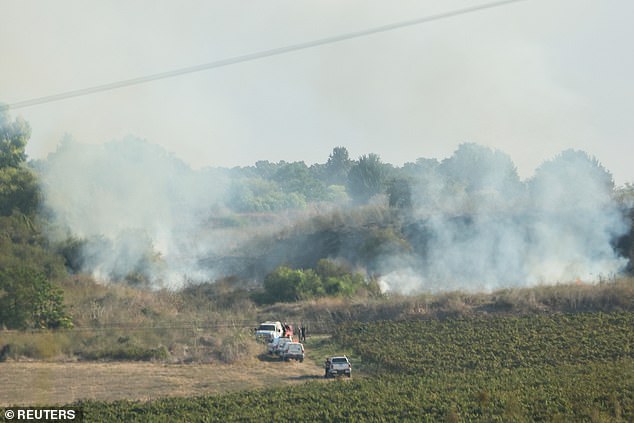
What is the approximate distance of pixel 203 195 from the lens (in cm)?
10788

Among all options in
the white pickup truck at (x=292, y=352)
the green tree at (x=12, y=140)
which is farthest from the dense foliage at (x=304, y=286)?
the green tree at (x=12, y=140)

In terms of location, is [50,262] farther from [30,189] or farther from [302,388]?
[302,388]

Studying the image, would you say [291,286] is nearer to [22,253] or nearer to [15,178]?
[22,253]

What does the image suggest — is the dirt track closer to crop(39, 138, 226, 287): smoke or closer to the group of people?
the group of people

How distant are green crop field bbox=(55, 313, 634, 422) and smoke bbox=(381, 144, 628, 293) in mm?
16391

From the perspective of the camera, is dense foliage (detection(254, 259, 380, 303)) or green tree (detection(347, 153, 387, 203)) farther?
green tree (detection(347, 153, 387, 203))

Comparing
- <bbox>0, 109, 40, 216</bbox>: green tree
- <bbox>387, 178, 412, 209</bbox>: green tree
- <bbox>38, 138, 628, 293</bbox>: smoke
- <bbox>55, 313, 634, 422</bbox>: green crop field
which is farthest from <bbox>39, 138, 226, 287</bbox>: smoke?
<bbox>55, 313, 634, 422</bbox>: green crop field

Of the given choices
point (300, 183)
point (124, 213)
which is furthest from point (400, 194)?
point (300, 183)

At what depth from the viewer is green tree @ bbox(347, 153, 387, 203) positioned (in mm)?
139000

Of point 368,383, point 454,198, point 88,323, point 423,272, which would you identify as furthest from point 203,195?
point 368,383

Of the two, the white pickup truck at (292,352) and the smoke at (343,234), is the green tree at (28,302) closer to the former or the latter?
the white pickup truck at (292,352)

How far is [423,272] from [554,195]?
15.4 metres

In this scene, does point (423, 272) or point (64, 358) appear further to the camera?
point (423, 272)

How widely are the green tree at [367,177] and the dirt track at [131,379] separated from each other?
304 feet
